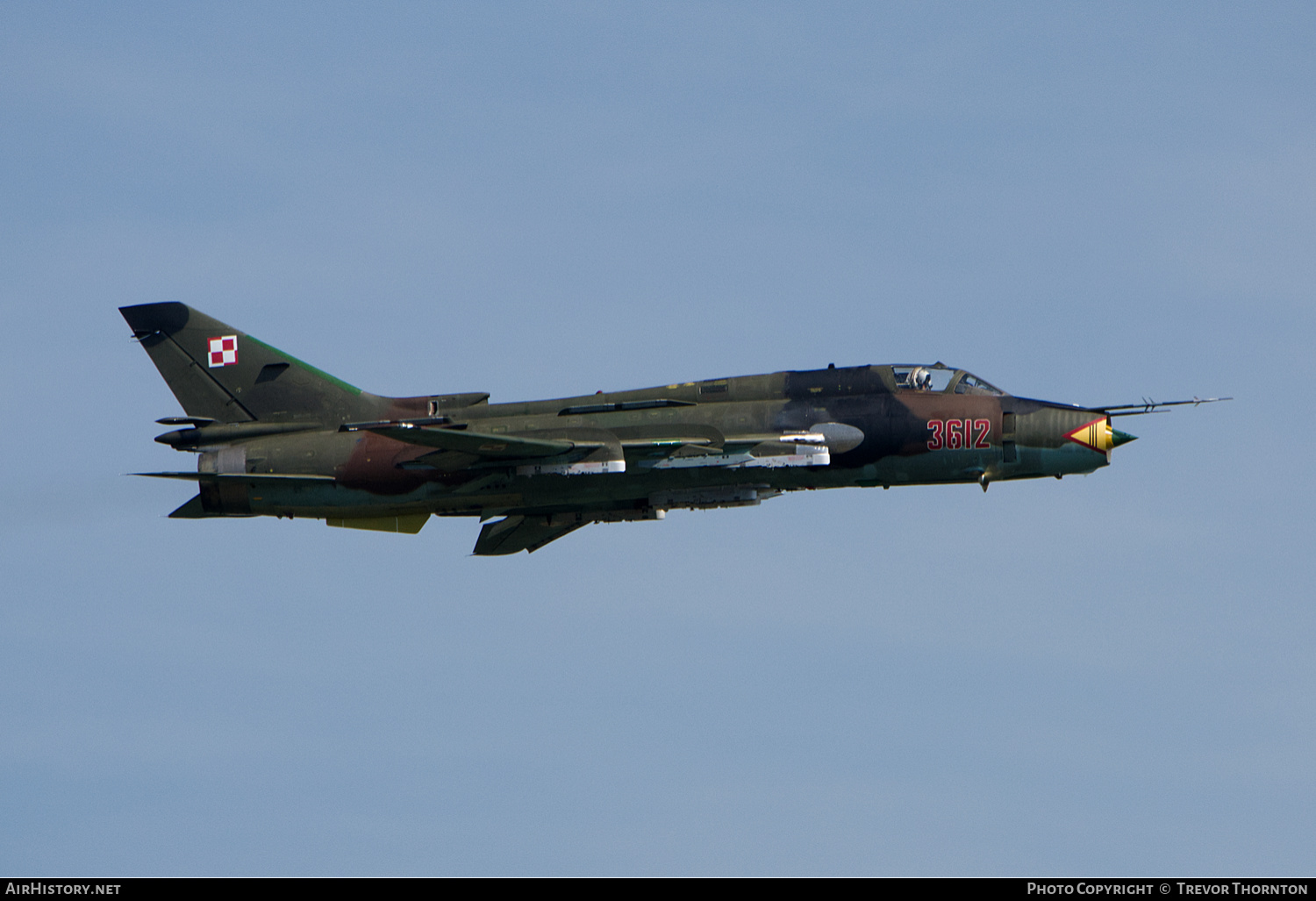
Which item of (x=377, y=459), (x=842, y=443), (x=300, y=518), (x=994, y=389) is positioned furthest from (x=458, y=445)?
(x=994, y=389)

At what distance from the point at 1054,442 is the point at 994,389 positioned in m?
1.78

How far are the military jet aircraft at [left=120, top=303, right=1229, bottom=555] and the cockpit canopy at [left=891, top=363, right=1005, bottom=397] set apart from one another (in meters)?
0.04

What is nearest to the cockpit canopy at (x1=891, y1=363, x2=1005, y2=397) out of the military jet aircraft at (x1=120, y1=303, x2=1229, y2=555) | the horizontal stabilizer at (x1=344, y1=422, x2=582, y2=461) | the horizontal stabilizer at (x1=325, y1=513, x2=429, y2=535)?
the military jet aircraft at (x1=120, y1=303, x2=1229, y2=555)

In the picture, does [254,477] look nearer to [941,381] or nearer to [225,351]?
[225,351]

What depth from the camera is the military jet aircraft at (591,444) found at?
35906 millimetres

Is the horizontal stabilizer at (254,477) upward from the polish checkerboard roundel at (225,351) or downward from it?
downward

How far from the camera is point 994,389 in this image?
121ft

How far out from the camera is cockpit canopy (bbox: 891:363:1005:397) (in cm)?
3662

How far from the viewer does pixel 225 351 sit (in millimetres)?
40125

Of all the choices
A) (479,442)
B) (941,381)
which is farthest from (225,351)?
(941,381)

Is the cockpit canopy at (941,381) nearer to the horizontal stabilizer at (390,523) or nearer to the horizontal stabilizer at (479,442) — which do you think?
the horizontal stabilizer at (479,442)

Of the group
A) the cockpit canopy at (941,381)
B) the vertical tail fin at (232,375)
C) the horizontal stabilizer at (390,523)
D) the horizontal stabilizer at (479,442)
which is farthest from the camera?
the vertical tail fin at (232,375)

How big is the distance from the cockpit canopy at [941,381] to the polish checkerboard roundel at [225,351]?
1468cm

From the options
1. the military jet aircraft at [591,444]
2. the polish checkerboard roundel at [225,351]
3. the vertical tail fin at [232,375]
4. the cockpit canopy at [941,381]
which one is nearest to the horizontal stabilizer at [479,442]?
the military jet aircraft at [591,444]
